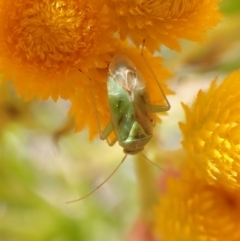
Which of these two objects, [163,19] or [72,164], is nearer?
[163,19]

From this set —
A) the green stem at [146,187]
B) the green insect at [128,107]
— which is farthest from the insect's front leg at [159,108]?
the green stem at [146,187]

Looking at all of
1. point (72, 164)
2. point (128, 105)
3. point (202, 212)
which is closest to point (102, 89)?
point (128, 105)

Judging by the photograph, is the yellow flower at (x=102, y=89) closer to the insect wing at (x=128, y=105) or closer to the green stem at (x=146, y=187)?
the insect wing at (x=128, y=105)

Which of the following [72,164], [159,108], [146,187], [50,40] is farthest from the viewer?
[72,164]

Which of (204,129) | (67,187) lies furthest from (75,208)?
(204,129)

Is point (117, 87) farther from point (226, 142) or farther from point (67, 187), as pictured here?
point (67, 187)

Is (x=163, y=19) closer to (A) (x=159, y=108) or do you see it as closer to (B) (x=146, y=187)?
(A) (x=159, y=108)
